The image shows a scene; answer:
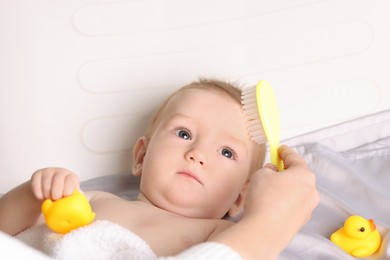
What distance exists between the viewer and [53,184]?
3.11 feet

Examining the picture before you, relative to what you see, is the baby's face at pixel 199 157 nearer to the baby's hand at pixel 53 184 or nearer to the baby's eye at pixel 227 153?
the baby's eye at pixel 227 153

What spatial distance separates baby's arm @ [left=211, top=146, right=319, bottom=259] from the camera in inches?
32.6

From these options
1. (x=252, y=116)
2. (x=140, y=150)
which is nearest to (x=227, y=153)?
(x=252, y=116)

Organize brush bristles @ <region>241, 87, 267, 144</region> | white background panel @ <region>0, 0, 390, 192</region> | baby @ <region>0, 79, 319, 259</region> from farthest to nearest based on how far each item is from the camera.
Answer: white background panel @ <region>0, 0, 390, 192</region>
brush bristles @ <region>241, 87, 267, 144</region>
baby @ <region>0, 79, 319, 259</region>

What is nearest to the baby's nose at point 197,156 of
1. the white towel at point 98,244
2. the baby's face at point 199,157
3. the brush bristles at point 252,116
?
the baby's face at point 199,157

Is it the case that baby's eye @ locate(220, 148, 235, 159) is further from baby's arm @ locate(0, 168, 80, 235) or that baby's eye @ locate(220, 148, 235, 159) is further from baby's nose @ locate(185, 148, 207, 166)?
baby's arm @ locate(0, 168, 80, 235)

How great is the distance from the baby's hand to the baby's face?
218mm

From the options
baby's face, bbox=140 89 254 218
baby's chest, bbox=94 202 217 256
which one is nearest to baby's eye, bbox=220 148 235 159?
baby's face, bbox=140 89 254 218

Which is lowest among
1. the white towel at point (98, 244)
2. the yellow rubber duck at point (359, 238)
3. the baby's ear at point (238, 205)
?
the yellow rubber duck at point (359, 238)

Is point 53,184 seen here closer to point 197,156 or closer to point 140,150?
point 197,156

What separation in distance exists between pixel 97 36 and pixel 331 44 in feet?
1.69

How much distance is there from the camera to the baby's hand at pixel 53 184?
0.94m

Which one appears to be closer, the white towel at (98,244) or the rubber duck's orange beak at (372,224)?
the white towel at (98,244)

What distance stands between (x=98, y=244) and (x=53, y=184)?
0.10 meters
